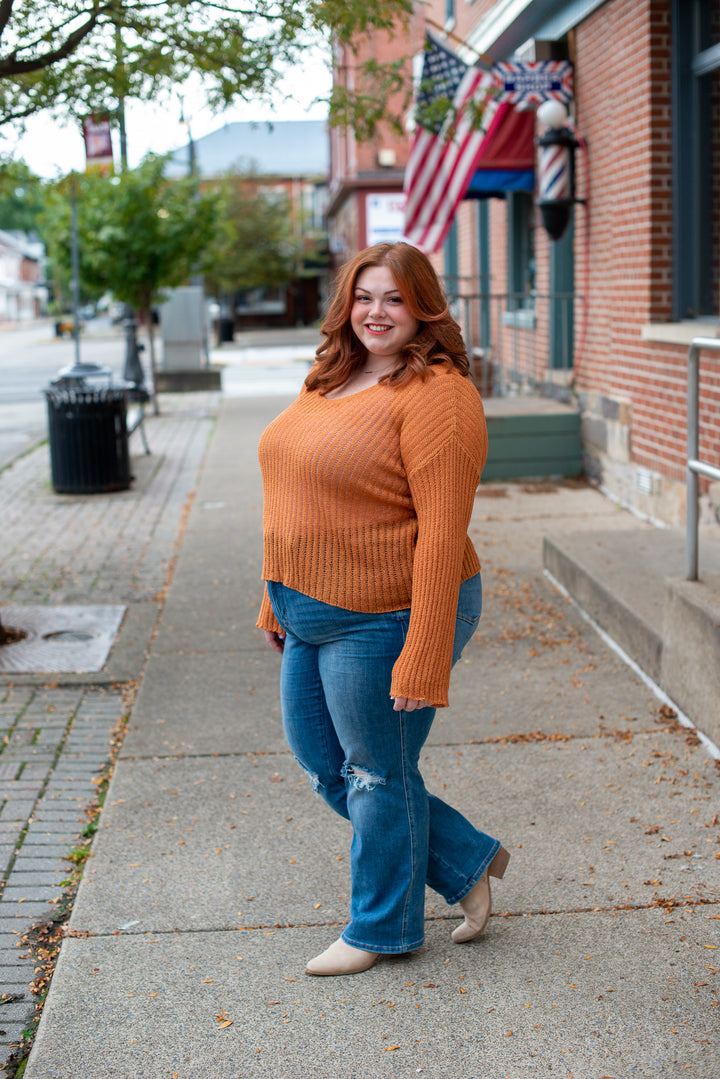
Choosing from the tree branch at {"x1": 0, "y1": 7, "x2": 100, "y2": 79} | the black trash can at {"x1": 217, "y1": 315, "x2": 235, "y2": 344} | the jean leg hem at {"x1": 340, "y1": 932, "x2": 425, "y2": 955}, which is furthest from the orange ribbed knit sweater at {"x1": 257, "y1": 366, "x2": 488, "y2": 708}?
the black trash can at {"x1": 217, "y1": 315, "x2": 235, "y2": 344}

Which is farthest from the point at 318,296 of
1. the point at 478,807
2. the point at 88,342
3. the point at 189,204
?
the point at 478,807

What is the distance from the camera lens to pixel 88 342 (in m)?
51.0

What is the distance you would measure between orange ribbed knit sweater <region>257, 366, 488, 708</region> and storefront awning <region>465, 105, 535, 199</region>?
949 centimetres

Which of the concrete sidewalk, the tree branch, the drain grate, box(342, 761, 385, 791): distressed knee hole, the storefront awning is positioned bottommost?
the concrete sidewalk

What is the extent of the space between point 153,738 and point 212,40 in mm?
4001

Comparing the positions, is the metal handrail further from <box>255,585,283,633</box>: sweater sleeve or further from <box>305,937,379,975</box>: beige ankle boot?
<box>305,937,379,975</box>: beige ankle boot

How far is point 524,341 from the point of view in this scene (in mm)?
12734

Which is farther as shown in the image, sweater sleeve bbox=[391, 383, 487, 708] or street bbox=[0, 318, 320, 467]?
street bbox=[0, 318, 320, 467]

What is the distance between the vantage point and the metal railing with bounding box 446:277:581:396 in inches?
427

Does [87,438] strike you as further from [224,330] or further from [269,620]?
[224,330]

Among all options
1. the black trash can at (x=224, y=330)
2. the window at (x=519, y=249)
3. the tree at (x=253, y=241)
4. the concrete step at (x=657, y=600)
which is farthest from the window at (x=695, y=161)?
the tree at (x=253, y=241)

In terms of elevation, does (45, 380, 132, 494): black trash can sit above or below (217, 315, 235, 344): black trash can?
below

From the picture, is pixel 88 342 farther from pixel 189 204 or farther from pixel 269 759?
pixel 269 759

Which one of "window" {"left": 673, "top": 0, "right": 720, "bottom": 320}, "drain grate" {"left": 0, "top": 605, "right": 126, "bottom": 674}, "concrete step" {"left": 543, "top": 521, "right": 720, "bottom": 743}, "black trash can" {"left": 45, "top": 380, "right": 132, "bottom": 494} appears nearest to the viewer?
"concrete step" {"left": 543, "top": 521, "right": 720, "bottom": 743}
